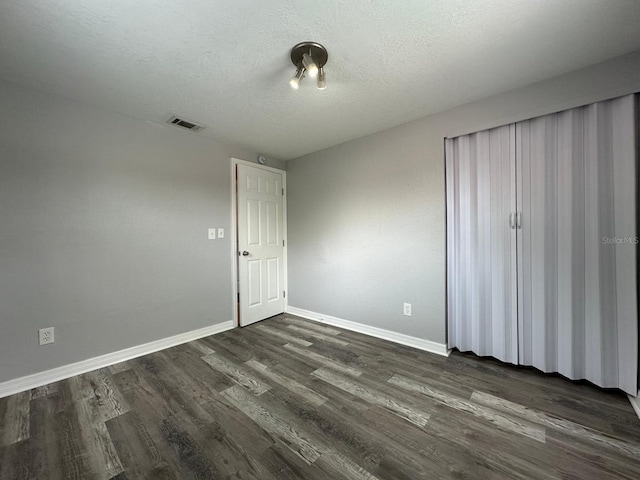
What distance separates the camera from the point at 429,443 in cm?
130

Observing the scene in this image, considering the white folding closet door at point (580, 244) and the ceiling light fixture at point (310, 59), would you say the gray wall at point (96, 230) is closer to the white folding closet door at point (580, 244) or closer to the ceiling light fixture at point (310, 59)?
the ceiling light fixture at point (310, 59)

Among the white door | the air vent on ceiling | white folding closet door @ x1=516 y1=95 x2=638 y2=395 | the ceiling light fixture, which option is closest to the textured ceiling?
the ceiling light fixture

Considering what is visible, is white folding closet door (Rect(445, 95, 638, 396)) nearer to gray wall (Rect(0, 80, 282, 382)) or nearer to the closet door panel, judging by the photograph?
the closet door panel

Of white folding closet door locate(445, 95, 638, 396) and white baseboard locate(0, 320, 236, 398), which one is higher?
white folding closet door locate(445, 95, 638, 396)

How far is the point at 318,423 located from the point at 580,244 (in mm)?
→ 2136

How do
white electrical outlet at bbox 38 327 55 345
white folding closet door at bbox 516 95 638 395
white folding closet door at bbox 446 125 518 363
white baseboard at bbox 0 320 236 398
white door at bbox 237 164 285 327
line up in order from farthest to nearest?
white door at bbox 237 164 285 327 → white folding closet door at bbox 446 125 518 363 → white electrical outlet at bbox 38 327 55 345 → white baseboard at bbox 0 320 236 398 → white folding closet door at bbox 516 95 638 395

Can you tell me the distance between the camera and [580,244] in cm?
173

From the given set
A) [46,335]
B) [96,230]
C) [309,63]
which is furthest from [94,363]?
[309,63]

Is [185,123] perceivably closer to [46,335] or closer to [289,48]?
[289,48]

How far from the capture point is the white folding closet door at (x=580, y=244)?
1579 millimetres

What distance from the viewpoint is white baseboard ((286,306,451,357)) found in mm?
2314

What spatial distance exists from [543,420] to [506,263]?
1055mm

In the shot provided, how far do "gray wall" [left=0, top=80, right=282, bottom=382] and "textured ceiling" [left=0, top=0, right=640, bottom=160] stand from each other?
28 centimetres

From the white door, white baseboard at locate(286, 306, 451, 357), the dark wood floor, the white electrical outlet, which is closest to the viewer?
the dark wood floor
